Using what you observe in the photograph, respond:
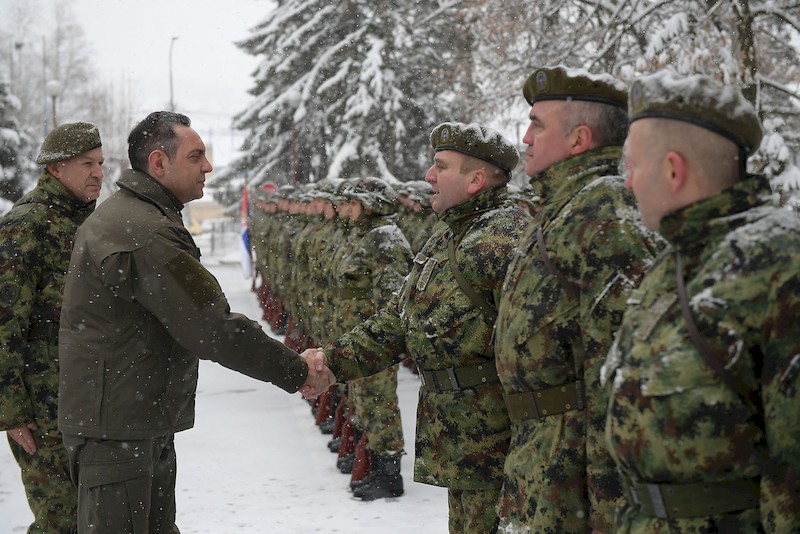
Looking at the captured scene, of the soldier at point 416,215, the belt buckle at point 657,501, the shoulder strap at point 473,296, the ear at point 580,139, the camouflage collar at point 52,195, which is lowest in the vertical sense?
the soldier at point 416,215

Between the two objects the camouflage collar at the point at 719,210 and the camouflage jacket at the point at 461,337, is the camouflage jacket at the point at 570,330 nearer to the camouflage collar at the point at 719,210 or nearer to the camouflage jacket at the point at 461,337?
the camouflage collar at the point at 719,210

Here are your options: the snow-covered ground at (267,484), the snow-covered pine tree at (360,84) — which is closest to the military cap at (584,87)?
the snow-covered ground at (267,484)

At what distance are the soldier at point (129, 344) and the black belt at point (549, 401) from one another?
134 cm

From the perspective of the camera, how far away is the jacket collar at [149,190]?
3.78 m

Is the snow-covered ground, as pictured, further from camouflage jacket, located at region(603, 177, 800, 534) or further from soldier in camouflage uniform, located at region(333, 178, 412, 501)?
camouflage jacket, located at region(603, 177, 800, 534)

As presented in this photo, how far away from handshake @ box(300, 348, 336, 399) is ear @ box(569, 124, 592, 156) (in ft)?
5.37

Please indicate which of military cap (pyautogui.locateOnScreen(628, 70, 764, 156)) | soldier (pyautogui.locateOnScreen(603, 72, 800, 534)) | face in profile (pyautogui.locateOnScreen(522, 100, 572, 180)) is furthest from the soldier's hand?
military cap (pyautogui.locateOnScreen(628, 70, 764, 156))

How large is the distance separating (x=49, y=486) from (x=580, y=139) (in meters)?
3.11

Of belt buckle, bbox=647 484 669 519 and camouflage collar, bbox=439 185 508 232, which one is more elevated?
camouflage collar, bbox=439 185 508 232

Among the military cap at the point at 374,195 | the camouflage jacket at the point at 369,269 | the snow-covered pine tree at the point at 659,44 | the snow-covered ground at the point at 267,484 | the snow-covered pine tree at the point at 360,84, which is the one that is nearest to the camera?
the snow-covered ground at the point at 267,484

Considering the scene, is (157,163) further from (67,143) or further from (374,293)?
(374,293)

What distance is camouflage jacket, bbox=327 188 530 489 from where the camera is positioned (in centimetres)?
376

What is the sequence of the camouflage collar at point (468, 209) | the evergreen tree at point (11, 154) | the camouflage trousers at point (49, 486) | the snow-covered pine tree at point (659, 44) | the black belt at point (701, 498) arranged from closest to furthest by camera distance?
1. the black belt at point (701, 498)
2. the camouflage collar at point (468, 209)
3. the camouflage trousers at point (49, 486)
4. the snow-covered pine tree at point (659, 44)
5. the evergreen tree at point (11, 154)

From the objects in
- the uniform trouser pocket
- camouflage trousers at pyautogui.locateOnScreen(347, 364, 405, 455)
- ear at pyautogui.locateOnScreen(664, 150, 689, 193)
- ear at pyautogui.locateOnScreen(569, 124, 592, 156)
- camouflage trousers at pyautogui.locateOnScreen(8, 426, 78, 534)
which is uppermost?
ear at pyautogui.locateOnScreen(569, 124, 592, 156)
